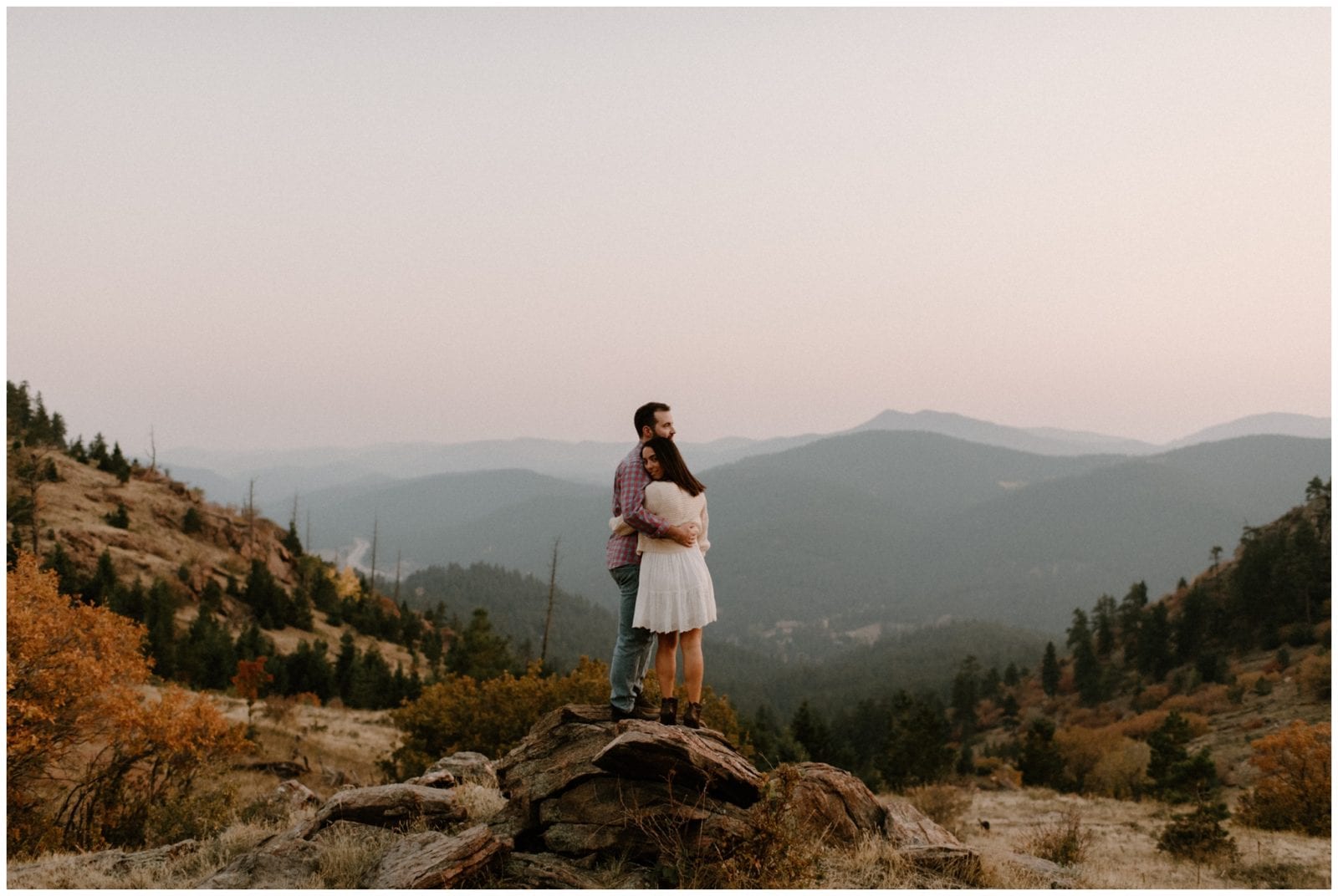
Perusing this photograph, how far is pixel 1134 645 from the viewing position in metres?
99.1

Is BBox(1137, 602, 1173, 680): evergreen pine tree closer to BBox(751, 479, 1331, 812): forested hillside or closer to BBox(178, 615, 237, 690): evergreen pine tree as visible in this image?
BBox(751, 479, 1331, 812): forested hillside

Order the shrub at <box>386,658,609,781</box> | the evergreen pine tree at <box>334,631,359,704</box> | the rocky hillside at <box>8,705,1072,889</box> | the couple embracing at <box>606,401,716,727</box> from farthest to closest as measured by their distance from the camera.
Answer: the evergreen pine tree at <box>334,631,359,704</box>
the shrub at <box>386,658,609,781</box>
the couple embracing at <box>606,401,716,727</box>
the rocky hillside at <box>8,705,1072,889</box>

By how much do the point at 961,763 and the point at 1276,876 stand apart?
179 feet

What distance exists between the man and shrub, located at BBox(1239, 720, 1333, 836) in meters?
31.8

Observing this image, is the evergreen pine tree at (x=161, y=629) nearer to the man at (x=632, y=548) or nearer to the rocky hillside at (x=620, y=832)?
the rocky hillside at (x=620, y=832)

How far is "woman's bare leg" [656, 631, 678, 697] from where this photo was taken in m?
8.99

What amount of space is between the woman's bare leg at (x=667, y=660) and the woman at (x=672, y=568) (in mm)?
14

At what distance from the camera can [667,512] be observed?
8.76 m

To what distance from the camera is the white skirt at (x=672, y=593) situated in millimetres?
8727

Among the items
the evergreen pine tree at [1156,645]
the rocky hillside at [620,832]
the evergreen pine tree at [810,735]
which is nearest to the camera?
the rocky hillside at [620,832]

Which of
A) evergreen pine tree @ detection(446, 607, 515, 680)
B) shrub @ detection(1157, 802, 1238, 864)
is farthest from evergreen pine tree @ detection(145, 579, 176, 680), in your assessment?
shrub @ detection(1157, 802, 1238, 864)

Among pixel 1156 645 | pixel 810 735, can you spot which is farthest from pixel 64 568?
pixel 1156 645

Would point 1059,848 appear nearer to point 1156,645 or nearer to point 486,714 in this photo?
point 486,714

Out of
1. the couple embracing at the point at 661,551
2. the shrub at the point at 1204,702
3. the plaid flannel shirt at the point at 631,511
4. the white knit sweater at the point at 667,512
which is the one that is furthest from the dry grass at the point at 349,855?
the shrub at the point at 1204,702
